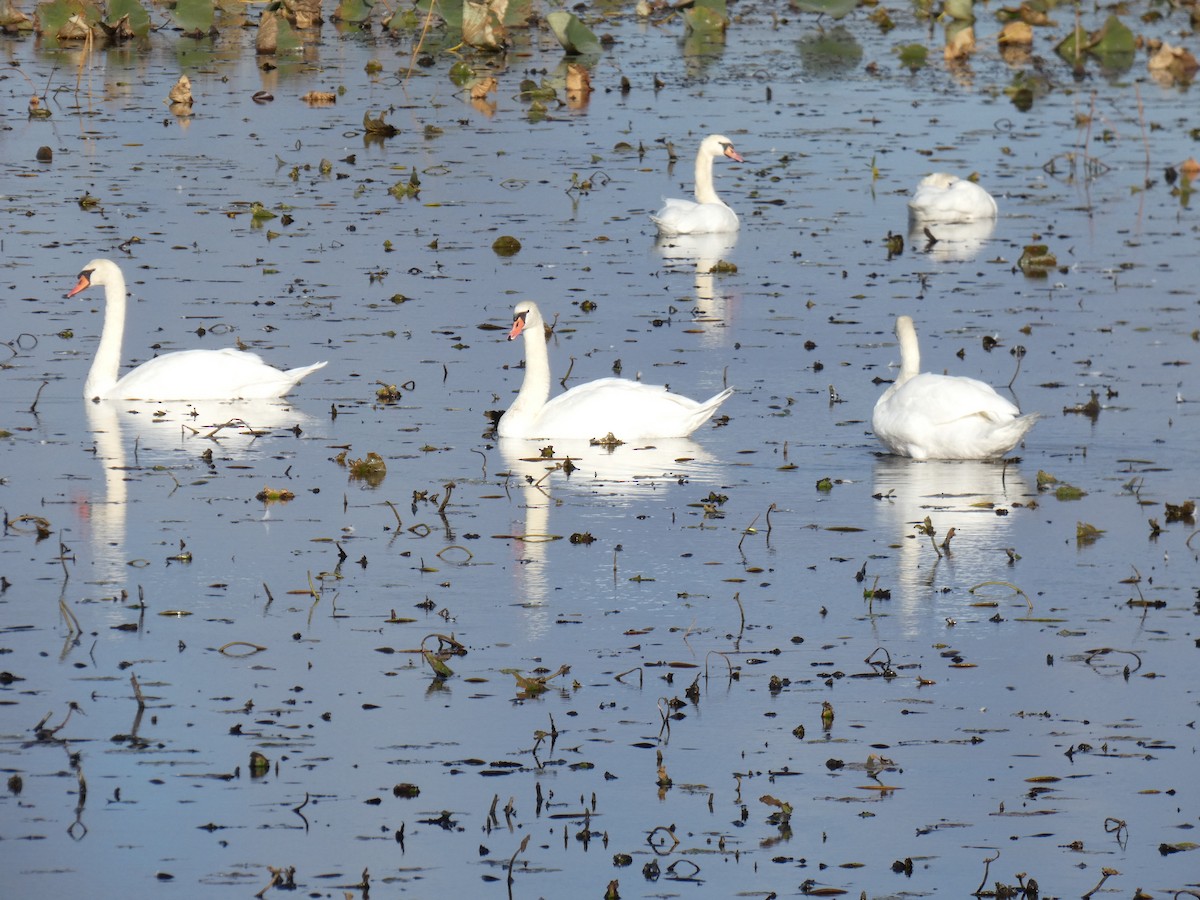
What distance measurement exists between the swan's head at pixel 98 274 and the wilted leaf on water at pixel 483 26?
2005 centimetres

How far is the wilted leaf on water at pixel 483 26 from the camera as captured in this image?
34281mm

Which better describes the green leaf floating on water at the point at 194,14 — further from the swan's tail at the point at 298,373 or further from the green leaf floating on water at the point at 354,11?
the swan's tail at the point at 298,373

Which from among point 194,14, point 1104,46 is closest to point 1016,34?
point 1104,46

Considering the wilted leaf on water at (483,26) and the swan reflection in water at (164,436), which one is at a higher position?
the wilted leaf on water at (483,26)

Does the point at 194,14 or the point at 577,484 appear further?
the point at 194,14

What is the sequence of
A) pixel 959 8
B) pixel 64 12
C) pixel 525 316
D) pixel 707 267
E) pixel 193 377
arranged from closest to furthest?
pixel 525 316
pixel 193 377
pixel 707 267
pixel 64 12
pixel 959 8

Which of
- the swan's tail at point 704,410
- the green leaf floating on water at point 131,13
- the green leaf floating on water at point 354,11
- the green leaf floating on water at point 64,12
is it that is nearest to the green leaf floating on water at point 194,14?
the green leaf floating on water at point 131,13

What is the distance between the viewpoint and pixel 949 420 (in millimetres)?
12367

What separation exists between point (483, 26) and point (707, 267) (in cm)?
1623

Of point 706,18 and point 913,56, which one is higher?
point 706,18

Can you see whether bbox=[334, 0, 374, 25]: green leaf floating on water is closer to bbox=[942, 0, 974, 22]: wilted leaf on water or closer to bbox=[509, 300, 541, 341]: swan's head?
bbox=[942, 0, 974, 22]: wilted leaf on water

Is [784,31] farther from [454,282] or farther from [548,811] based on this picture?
[548,811]

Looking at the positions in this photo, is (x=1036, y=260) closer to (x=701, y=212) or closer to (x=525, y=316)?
(x=701, y=212)

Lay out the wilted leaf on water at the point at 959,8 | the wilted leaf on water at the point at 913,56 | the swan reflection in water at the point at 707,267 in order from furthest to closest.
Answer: the wilted leaf on water at the point at 959,8, the wilted leaf on water at the point at 913,56, the swan reflection in water at the point at 707,267
